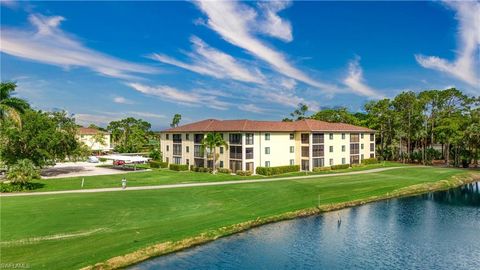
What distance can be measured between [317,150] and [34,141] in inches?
1835

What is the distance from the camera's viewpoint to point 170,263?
2606cm

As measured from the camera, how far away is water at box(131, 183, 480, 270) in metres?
26.2

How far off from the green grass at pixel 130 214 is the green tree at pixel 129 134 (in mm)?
70609

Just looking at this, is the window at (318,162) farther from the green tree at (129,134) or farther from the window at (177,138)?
the green tree at (129,134)

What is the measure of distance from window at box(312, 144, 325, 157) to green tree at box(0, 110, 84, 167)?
42.5 m

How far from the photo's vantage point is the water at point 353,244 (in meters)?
26.2

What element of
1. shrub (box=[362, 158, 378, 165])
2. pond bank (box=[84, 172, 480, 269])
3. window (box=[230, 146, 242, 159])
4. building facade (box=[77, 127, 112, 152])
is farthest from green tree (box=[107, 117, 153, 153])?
pond bank (box=[84, 172, 480, 269])

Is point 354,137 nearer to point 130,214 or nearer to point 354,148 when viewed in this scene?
point 354,148

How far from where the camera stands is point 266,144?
6594 cm

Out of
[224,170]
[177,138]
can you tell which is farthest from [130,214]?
[177,138]

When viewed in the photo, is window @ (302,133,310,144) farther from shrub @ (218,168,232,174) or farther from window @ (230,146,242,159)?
shrub @ (218,168,232,174)

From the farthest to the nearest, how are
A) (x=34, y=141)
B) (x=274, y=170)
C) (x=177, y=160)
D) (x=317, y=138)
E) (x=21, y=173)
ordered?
(x=177, y=160) < (x=317, y=138) < (x=274, y=170) < (x=34, y=141) < (x=21, y=173)

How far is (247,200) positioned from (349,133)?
133ft

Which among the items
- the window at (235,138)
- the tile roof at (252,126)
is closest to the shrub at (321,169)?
the tile roof at (252,126)
